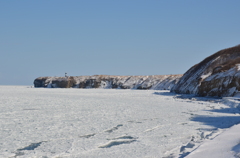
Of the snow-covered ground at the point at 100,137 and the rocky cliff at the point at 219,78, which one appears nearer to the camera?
the snow-covered ground at the point at 100,137

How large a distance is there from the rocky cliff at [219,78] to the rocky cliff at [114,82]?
17.9m

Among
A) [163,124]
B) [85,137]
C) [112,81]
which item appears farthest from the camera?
[112,81]

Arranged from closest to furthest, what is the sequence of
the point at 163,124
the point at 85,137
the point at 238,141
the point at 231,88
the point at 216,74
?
1. the point at 238,141
2. the point at 85,137
3. the point at 163,124
4. the point at 231,88
5. the point at 216,74

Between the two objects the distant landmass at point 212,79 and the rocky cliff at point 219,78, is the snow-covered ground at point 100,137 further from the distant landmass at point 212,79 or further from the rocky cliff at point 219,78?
the distant landmass at point 212,79

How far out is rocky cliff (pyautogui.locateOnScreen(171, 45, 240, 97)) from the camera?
64.8ft

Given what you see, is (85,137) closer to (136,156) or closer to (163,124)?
(136,156)

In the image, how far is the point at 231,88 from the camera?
19516 mm

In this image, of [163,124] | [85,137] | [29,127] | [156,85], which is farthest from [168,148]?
[156,85]

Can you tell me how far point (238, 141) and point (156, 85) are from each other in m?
43.4

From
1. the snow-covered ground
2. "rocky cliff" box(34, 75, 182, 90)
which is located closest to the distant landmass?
"rocky cliff" box(34, 75, 182, 90)

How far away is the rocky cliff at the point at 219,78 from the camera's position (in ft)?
64.8

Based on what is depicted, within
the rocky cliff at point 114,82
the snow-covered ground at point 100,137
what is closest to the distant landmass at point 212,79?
the rocky cliff at point 114,82

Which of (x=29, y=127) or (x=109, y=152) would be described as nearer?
(x=109, y=152)

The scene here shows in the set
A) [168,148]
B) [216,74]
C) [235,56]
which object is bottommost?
[168,148]
